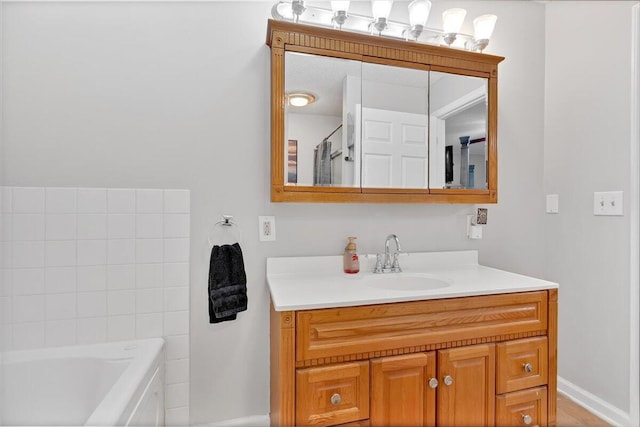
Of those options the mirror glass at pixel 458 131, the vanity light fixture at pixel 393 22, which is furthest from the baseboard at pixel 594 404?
the vanity light fixture at pixel 393 22

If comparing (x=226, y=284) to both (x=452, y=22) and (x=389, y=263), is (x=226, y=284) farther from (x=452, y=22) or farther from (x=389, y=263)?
(x=452, y=22)

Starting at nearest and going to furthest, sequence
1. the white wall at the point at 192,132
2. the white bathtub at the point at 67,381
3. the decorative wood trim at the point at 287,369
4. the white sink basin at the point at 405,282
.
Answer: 1. the decorative wood trim at the point at 287,369
2. the white bathtub at the point at 67,381
3. the white wall at the point at 192,132
4. the white sink basin at the point at 405,282

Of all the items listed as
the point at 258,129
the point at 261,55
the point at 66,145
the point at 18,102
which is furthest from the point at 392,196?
the point at 18,102

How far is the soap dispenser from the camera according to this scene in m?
1.57

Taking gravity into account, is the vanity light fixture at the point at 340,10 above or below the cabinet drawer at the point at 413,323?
above

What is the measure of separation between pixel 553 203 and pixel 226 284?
1929mm

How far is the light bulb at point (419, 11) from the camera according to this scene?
1591 mm

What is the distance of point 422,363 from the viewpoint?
3.97 feet

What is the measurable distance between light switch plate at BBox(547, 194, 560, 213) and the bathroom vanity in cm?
74

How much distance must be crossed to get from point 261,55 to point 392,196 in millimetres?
945

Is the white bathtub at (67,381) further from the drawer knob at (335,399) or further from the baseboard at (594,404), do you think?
the baseboard at (594,404)

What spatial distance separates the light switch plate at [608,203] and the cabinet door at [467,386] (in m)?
Answer: 0.99

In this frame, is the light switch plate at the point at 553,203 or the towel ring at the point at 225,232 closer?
the towel ring at the point at 225,232

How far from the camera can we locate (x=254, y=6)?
1.54 metres
